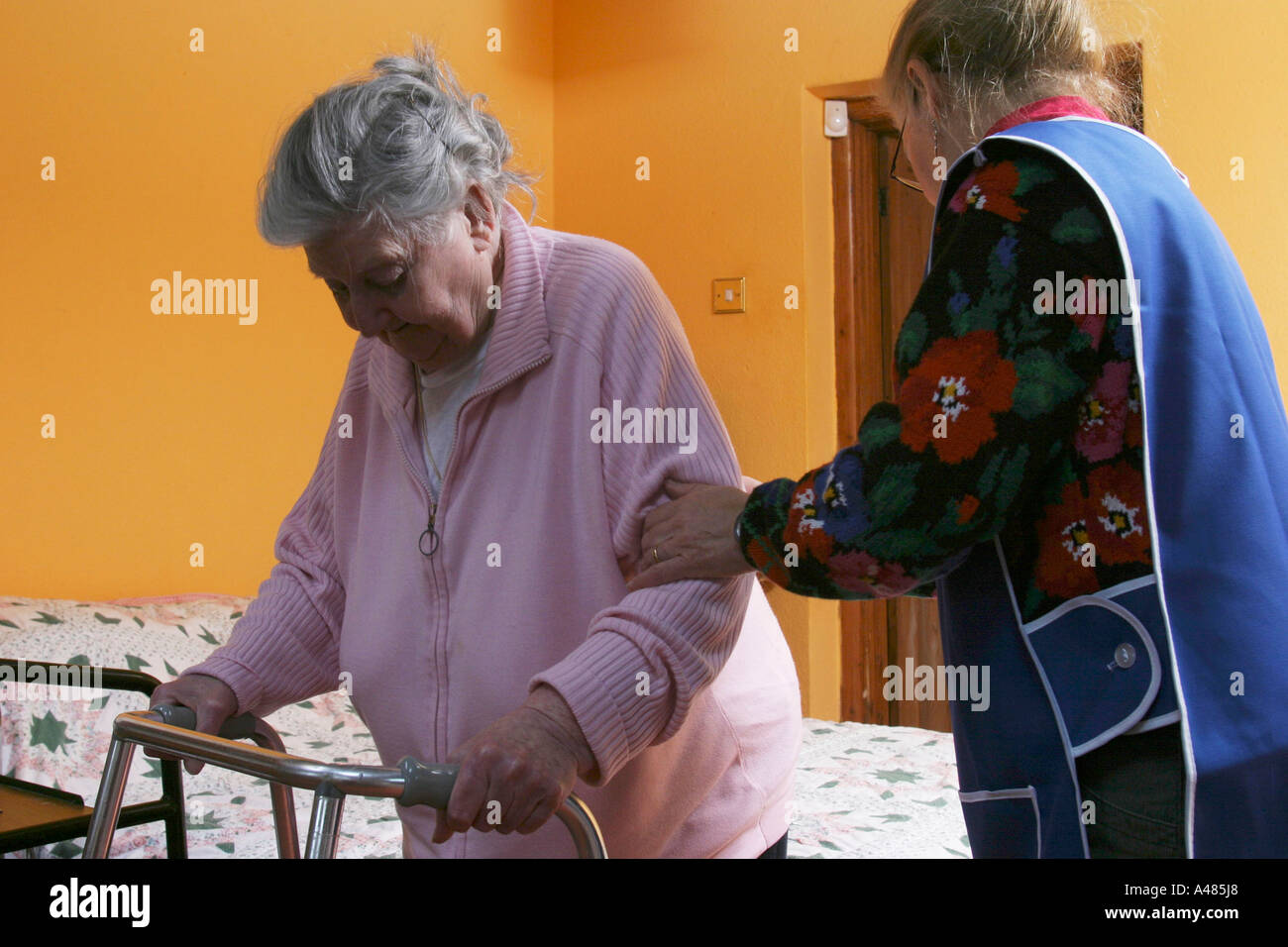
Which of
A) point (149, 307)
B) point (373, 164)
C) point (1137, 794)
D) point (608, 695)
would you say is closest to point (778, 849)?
point (608, 695)

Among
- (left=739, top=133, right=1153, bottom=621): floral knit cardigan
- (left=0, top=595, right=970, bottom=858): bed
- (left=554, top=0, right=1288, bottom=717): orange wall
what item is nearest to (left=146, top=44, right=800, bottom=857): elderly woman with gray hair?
(left=739, top=133, right=1153, bottom=621): floral knit cardigan

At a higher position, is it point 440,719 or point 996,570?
point 996,570

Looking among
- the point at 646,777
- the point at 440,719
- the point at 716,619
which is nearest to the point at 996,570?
the point at 716,619

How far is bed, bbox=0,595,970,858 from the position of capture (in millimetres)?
1953

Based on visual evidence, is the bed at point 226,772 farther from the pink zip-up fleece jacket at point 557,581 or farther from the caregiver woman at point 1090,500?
the caregiver woman at point 1090,500

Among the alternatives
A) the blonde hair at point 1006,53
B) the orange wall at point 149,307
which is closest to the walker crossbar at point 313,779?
the blonde hair at point 1006,53

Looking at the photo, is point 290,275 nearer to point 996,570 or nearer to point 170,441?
point 170,441

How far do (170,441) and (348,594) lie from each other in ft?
5.82

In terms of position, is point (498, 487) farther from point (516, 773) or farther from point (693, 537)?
point (516, 773)

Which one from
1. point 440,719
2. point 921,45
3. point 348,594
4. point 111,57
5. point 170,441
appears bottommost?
point 440,719

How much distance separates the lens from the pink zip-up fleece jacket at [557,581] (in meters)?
1.05

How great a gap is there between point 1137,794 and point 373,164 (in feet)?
2.57

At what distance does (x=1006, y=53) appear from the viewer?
95cm

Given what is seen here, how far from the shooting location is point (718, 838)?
1.15 metres
